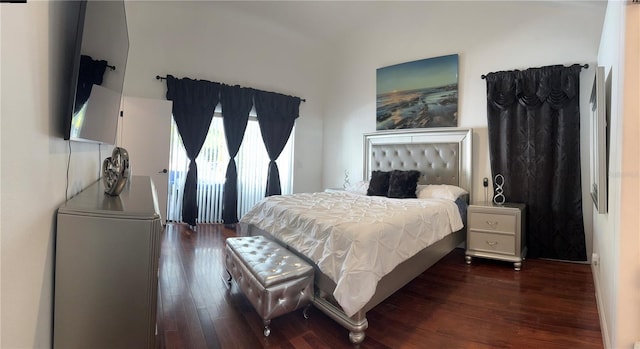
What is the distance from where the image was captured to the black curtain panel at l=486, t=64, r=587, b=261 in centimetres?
308

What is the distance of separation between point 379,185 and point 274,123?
2.40 metres

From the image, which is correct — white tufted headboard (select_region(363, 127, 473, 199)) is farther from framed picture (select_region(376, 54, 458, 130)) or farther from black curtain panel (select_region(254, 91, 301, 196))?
black curtain panel (select_region(254, 91, 301, 196))

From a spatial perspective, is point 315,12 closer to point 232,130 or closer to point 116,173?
point 232,130

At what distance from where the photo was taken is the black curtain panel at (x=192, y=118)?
14.1 ft

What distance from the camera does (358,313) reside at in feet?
5.48

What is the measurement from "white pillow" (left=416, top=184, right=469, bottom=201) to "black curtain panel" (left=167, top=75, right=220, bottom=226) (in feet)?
11.0

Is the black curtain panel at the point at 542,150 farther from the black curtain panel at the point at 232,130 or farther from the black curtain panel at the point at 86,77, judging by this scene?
the black curtain panel at the point at 86,77

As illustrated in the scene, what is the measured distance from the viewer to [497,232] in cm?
305

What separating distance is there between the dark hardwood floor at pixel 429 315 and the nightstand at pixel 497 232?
0.65 feet

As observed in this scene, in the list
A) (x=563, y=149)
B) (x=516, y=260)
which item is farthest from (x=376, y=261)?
(x=563, y=149)

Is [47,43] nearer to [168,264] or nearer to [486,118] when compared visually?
[168,264]

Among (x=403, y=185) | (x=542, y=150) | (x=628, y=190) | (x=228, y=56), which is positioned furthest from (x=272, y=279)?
(x=228, y=56)

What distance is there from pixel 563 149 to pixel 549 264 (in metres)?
1.28

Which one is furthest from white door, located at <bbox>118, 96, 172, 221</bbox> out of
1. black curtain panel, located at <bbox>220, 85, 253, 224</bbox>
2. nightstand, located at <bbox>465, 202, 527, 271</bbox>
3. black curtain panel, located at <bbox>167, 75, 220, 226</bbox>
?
nightstand, located at <bbox>465, 202, 527, 271</bbox>
